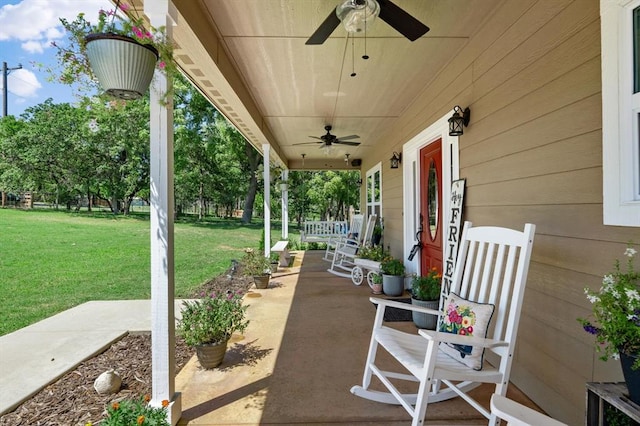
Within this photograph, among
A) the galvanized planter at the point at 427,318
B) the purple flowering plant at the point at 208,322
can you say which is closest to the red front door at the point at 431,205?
the galvanized planter at the point at 427,318

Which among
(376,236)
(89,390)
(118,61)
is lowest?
(89,390)

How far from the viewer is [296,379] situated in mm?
2303

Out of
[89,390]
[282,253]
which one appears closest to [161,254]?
[89,390]

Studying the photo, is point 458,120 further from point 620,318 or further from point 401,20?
point 620,318

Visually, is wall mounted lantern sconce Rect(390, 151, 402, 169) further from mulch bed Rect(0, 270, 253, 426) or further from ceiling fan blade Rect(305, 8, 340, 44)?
mulch bed Rect(0, 270, 253, 426)

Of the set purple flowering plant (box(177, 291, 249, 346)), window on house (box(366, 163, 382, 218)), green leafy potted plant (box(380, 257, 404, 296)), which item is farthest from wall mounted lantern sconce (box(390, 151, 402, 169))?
purple flowering plant (box(177, 291, 249, 346))

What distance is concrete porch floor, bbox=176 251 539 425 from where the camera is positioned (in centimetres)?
189

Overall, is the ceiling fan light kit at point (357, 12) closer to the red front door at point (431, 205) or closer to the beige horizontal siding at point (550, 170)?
the beige horizontal siding at point (550, 170)

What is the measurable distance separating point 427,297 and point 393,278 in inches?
→ 47.5

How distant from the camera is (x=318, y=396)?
209cm

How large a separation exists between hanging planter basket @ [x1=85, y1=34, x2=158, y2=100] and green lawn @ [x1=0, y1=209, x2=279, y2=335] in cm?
336

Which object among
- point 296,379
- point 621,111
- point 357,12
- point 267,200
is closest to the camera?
point 621,111

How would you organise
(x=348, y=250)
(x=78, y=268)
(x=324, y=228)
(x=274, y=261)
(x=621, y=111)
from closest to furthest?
(x=621, y=111) → (x=274, y=261) → (x=348, y=250) → (x=78, y=268) → (x=324, y=228)

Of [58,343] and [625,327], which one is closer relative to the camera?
[625,327]
